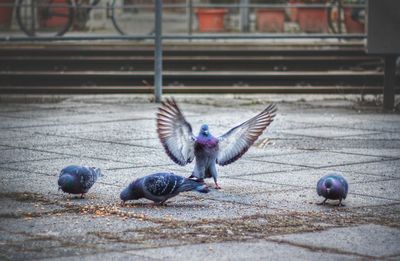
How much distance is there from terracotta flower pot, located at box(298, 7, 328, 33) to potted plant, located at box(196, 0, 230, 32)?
6.99ft

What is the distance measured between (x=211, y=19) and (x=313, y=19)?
109 inches

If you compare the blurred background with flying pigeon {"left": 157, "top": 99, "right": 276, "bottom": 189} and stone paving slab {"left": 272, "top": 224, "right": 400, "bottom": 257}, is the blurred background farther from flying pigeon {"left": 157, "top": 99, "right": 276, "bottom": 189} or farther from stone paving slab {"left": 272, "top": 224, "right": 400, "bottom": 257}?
stone paving slab {"left": 272, "top": 224, "right": 400, "bottom": 257}

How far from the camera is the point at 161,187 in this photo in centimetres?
823

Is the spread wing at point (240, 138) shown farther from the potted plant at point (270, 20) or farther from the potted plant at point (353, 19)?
the potted plant at point (270, 20)

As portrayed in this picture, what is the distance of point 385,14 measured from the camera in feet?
48.9

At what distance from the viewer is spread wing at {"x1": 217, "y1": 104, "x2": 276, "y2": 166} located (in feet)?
30.6

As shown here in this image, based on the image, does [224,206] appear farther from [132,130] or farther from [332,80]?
[332,80]

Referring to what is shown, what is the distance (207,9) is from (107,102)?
8.92m

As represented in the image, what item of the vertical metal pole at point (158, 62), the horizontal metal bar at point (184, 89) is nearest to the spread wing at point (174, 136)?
the vertical metal pole at point (158, 62)

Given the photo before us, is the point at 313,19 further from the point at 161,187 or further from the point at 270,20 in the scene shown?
the point at 161,187

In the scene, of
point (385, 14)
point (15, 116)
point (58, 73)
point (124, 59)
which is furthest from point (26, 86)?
point (385, 14)

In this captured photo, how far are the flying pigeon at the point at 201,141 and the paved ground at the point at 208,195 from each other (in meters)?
0.27

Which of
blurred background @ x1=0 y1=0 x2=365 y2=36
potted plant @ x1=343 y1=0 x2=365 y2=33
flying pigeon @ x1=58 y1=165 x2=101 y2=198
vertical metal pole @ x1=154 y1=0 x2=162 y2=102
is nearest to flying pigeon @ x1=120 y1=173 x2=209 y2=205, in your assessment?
flying pigeon @ x1=58 y1=165 x2=101 y2=198

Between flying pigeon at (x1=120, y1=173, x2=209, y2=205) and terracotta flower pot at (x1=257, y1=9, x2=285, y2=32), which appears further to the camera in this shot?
terracotta flower pot at (x1=257, y1=9, x2=285, y2=32)
